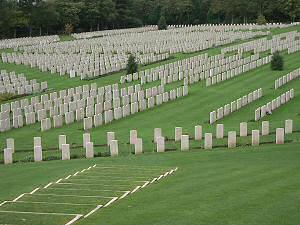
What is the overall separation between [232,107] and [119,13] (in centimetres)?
7959

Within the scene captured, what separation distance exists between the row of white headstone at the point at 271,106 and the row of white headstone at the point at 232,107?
147 cm

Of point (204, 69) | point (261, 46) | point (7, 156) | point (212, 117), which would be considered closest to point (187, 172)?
point (7, 156)

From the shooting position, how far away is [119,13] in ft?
344

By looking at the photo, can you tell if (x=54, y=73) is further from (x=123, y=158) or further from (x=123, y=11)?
(x=123, y=11)

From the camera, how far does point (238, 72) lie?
135 ft

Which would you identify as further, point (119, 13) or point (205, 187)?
point (119, 13)

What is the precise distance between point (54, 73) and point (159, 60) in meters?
9.78

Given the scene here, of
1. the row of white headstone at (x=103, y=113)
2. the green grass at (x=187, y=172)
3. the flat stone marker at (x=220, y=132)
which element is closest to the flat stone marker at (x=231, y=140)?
the green grass at (x=187, y=172)

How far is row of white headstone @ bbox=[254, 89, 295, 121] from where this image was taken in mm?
25125

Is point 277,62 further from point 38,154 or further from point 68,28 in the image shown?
point 68,28

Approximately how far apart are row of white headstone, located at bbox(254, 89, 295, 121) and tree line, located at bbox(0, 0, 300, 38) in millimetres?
59288

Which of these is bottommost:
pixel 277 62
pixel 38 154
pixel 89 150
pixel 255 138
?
pixel 38 154

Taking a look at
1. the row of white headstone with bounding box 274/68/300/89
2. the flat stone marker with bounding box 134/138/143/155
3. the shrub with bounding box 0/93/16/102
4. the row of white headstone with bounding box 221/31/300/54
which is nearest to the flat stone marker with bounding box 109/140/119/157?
the flat stone marker with bounding box 134/138/143/155

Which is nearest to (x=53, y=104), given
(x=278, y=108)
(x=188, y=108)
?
(x=188, y=108)
